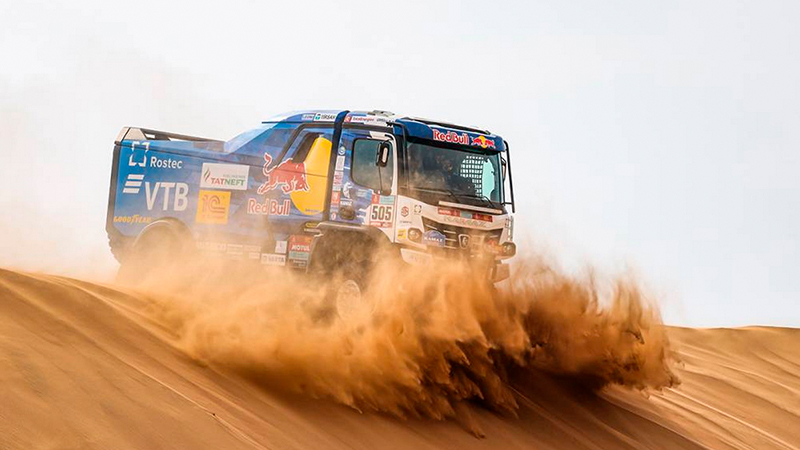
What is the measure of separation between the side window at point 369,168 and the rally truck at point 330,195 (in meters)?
0.01

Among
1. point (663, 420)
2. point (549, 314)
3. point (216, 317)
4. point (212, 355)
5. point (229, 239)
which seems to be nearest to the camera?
point (212, 355)

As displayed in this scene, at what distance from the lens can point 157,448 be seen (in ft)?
23.3

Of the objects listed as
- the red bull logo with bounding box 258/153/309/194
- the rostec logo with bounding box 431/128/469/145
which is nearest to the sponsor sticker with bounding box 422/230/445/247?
the rostec logo with bounding box 431/128/469/145

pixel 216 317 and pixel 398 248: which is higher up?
pixel 398 248

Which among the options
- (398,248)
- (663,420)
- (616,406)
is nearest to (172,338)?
(398,248)

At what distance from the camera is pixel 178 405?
798 centimetres

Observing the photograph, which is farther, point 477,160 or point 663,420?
point 663,420

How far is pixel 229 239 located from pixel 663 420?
661 cm

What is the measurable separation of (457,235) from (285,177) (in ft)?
7.89

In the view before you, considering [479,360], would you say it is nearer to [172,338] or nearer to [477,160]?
[477,160]

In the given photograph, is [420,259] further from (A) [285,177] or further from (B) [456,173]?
(A) [285,177]

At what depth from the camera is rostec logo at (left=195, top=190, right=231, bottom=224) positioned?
44.7 ft

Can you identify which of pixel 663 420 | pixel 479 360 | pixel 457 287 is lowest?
pixel 663 420

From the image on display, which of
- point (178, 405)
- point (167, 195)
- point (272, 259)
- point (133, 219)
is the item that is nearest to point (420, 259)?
point (272, 259)
